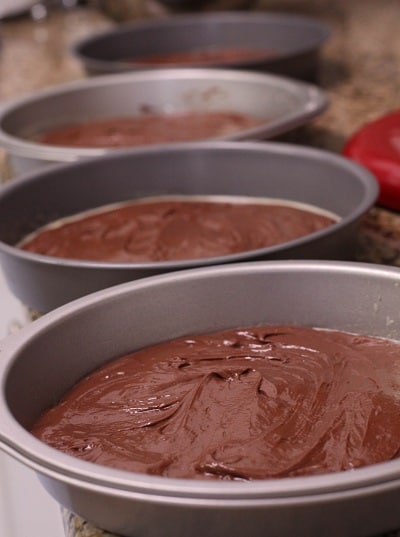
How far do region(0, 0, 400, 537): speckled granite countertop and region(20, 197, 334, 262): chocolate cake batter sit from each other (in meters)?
0.11

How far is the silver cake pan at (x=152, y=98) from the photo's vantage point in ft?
6.08

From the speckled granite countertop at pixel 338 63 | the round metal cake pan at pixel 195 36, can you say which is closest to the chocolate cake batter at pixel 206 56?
the round metal cake pan at pixel 195 36

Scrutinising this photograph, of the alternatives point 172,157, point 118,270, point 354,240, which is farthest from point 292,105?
point 118,270

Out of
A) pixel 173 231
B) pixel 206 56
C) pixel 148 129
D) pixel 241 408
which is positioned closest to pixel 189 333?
pixel 241 408

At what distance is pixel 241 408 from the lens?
0.88 m

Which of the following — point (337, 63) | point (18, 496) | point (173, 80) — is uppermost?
point (173, 80)

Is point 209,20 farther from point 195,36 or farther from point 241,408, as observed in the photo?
point 241,408

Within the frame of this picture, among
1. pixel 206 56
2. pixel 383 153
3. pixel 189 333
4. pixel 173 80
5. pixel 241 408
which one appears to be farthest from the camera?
pixel 206 56

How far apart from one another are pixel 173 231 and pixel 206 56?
1.13 meters

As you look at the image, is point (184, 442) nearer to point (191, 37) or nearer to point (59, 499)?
point (59, 499)

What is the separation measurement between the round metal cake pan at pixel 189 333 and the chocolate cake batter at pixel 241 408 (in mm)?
20

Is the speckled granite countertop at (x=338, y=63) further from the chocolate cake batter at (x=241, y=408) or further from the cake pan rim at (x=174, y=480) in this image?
the cake pan rim at (x=174, y=480)

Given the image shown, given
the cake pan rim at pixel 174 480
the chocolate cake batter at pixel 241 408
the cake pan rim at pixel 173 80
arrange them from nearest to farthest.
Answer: the cake pan rim at pixel 174 480 < the chocolate cake batter at pixel 241 408 < the cake pan rim at pixel 173 80

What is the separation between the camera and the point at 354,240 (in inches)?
45.1
